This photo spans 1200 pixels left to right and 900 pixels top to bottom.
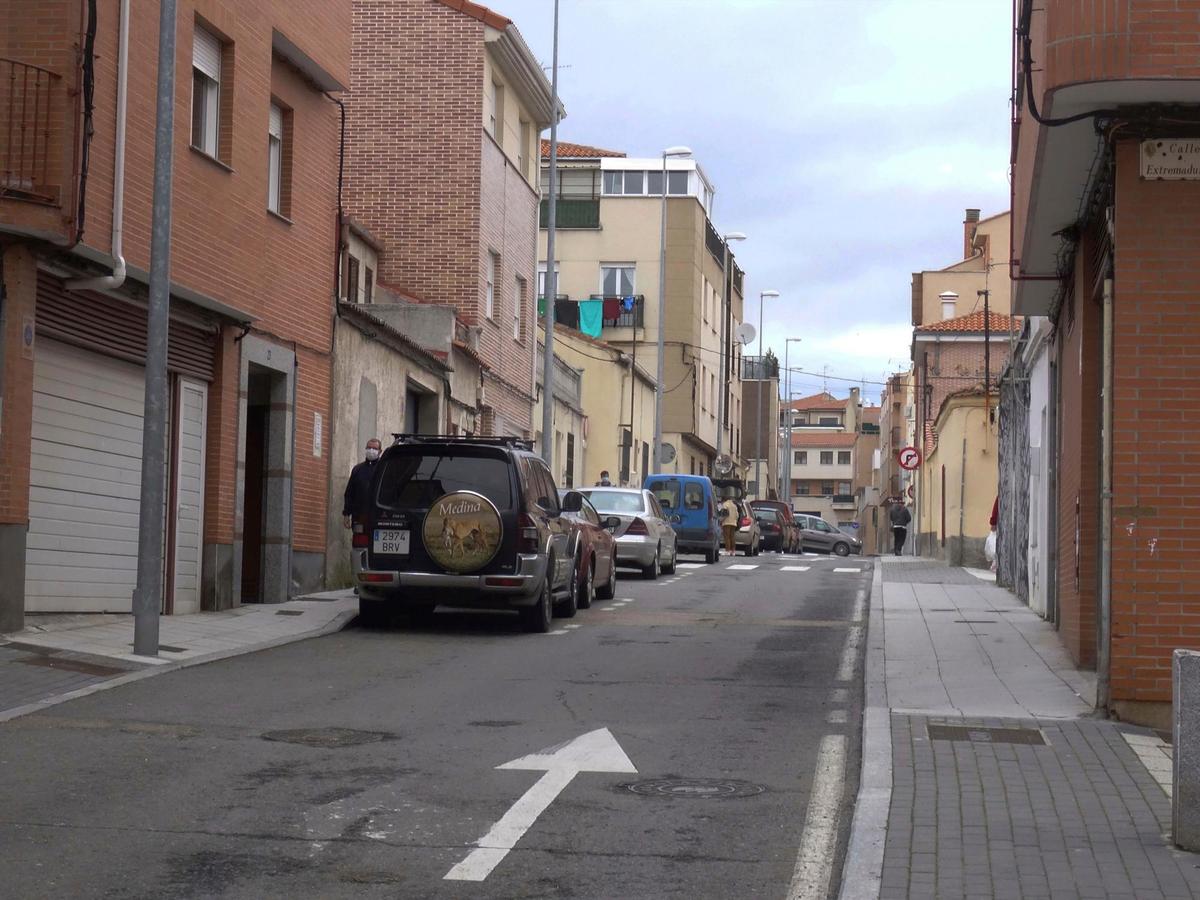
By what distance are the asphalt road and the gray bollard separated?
139 centimetres

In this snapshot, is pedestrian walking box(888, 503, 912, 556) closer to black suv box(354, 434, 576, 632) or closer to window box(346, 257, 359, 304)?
window box(346, 257, 359, 304)

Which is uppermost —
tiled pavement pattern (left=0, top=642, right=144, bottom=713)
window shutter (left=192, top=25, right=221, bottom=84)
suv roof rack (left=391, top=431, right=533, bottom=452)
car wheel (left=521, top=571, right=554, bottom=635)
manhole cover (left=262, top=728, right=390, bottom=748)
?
window shutter (left=192, top=25, right=221, bottom=84)

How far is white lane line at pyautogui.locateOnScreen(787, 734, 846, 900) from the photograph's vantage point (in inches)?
248

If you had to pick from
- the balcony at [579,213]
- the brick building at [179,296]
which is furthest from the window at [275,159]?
the balcony at [579,213]

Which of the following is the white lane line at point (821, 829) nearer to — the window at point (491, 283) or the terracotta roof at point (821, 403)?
the window at point (491, 283)

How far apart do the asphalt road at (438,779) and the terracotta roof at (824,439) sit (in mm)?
127681

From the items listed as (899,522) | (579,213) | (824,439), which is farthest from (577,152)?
(824,439)

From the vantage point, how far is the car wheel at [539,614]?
16688 mm

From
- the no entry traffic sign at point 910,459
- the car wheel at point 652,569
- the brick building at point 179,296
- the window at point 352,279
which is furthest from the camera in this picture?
the no entry traffic sign at point 910,459

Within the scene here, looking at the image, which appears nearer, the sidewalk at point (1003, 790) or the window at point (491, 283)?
the sidewalk at point (1003, 790)

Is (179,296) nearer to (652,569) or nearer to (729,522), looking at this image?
(652,569)

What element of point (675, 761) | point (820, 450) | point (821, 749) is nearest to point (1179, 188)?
point (821, 749)

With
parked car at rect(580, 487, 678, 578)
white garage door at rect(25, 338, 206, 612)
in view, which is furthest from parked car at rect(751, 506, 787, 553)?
white garage door at rect(25, 338, 206, 612)

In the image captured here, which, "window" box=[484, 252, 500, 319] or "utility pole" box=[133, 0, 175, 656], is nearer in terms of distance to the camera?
"utility pole" box=[133, 0, 175, 656]
